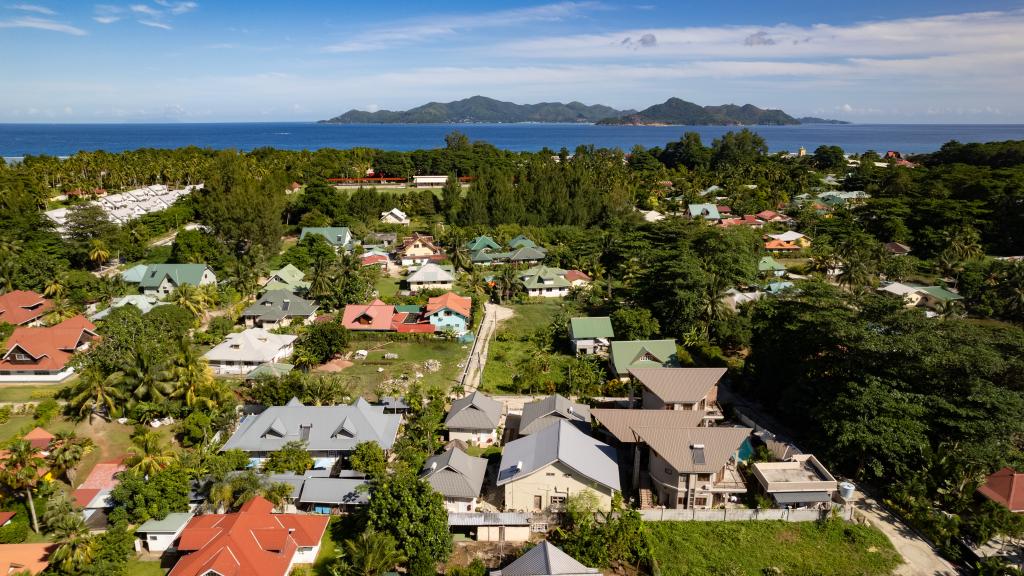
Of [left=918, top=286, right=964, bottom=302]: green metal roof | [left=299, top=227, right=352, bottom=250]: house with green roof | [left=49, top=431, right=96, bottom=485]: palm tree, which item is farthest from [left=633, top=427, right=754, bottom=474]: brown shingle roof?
[left=299, top=227, right=352, bottom=250]: house with green roof

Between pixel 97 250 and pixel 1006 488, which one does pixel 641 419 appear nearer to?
pixel 1006 488

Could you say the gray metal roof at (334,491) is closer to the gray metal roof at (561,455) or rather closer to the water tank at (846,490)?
the gray metal roof at (561,455)

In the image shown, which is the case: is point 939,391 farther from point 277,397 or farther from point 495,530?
point 277,397

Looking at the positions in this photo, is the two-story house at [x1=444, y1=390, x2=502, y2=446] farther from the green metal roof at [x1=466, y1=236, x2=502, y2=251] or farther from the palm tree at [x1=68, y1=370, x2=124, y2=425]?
the green metal roof at [x1=466, y1=236, x2=502, y2=251]

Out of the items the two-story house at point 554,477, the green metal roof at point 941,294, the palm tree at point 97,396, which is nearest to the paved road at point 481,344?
the two-story house at point 554,477

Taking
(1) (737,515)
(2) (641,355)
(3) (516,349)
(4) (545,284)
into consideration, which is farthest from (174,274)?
(1) (737,515)

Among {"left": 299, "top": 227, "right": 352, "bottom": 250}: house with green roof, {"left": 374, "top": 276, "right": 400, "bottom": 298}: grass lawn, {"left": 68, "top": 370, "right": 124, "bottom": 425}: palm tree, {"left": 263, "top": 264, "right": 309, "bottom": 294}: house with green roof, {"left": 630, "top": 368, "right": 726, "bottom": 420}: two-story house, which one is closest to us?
{"left": 630, "top": 368, "right": 726, "bottom": 420}: two-story house
